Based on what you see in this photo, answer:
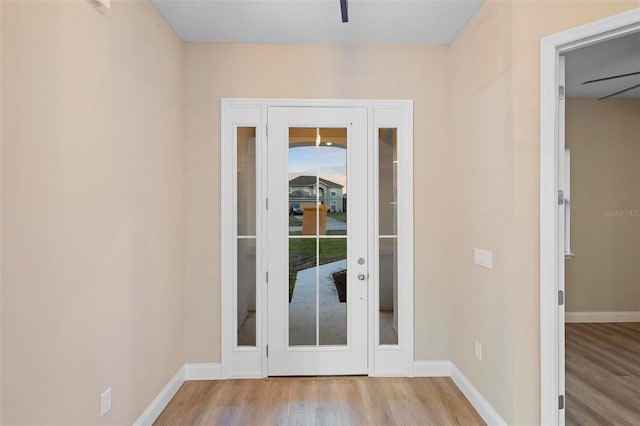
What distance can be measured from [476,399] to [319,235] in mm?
1654

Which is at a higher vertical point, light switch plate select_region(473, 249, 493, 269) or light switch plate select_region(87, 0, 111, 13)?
light switch plate select_region(87, 0, 111, 13)

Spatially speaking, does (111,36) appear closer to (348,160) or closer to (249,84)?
(249,84)

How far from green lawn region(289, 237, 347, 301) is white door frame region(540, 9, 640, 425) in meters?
1.48

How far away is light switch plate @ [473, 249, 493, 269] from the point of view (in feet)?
7.54

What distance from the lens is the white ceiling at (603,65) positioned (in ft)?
9.95

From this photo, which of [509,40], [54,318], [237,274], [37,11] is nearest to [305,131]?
[237,274]

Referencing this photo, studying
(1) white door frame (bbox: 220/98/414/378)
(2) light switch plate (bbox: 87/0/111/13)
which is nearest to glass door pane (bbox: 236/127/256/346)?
(1) white door frame (bbox: 220/98/414/378)

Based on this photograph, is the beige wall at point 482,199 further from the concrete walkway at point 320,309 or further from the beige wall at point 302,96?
the concrete walkway at point 320,309

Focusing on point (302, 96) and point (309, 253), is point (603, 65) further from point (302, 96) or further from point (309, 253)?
point (309, 253)

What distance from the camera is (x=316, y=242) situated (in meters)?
2.97

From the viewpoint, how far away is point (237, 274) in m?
2.92

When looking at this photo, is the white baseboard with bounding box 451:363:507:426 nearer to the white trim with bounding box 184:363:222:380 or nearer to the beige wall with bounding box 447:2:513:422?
the beige wall with bounding box 447:2:513:422

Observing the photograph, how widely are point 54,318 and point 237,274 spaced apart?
155cm

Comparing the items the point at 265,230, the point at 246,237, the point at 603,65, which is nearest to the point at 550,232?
the point at 265,230
